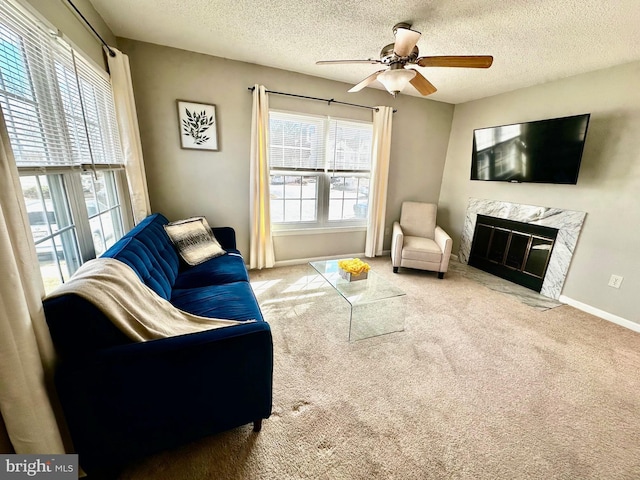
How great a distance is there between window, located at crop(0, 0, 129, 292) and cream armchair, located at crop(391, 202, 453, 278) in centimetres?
304

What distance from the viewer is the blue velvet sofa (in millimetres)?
890

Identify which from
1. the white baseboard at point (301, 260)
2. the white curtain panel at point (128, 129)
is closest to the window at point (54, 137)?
the white curtain panel at point (128, 129)

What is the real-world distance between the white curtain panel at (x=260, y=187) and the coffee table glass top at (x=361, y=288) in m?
0.89

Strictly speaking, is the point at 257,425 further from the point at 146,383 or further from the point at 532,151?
the point at 532,151

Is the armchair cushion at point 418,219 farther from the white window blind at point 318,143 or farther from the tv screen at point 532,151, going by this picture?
the white window blind at point 318,143

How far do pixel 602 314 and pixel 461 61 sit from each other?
283cm

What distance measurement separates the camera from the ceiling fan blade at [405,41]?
152cm

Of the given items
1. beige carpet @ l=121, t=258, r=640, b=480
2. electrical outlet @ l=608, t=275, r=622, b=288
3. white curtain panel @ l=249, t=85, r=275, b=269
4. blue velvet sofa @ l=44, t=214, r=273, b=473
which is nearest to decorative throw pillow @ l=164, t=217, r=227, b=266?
white curtain panel @ l=249, t=85, r=275, b=269

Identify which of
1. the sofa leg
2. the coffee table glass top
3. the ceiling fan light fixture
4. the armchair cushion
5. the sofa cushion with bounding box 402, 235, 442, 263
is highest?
the ceiling fan light fixture

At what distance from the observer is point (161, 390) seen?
982 millimetres

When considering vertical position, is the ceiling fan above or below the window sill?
above

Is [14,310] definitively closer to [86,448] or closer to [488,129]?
[86,448]

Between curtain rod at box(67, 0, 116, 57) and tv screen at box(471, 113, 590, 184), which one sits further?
tv screen at box(471, 113, 590, 184)

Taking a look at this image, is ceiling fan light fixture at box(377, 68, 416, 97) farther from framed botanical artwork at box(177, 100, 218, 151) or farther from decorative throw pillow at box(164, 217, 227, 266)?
decorative throw pillow at box(164, 217, 227, 266)
